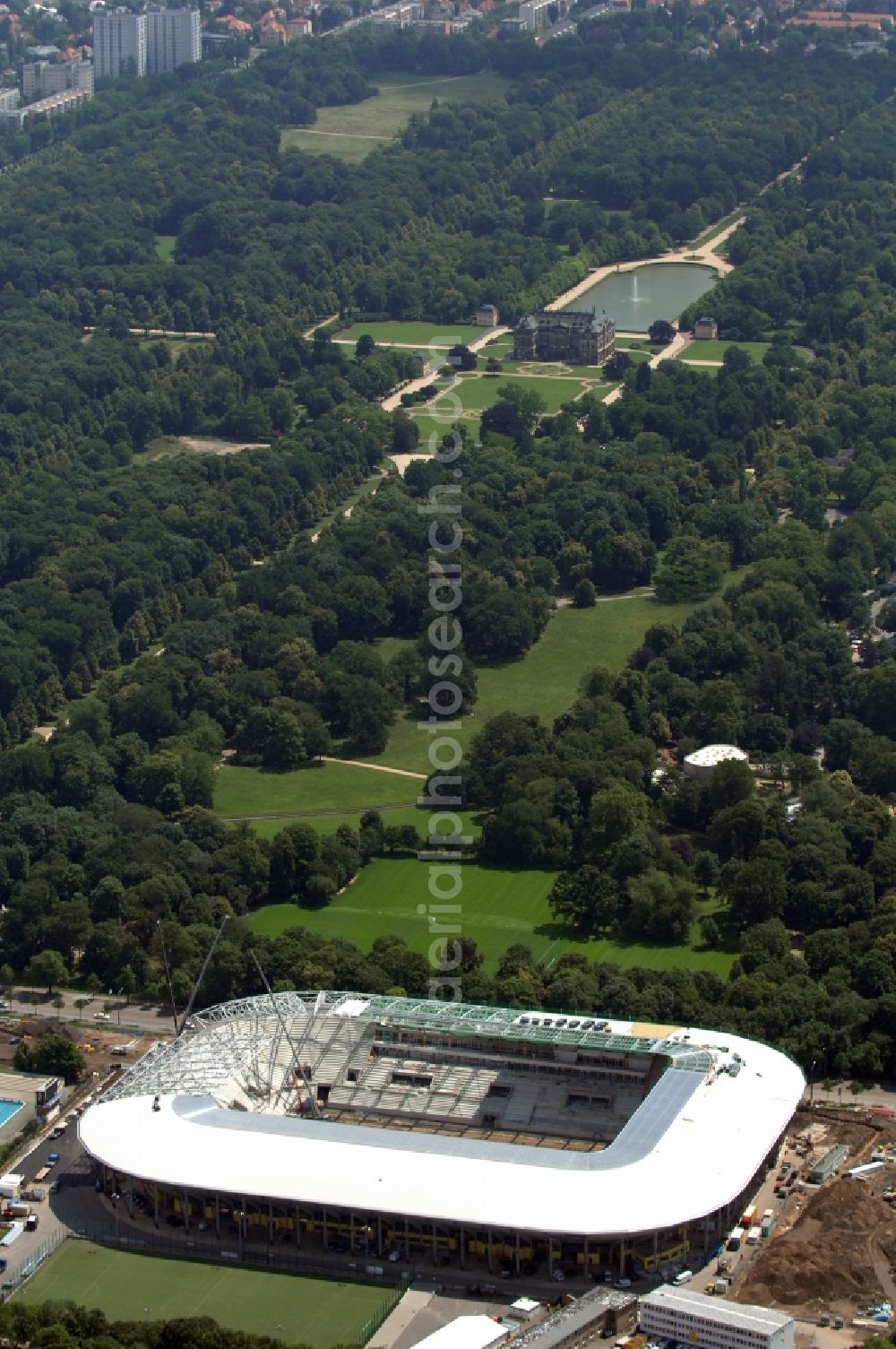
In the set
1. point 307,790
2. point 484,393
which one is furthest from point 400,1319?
point 484,393

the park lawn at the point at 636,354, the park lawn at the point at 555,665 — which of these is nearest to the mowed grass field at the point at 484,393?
the park lawn at the point at 636,354

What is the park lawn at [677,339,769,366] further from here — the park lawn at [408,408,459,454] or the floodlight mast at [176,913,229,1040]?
the floodlight mast at [176,913,229,1040]

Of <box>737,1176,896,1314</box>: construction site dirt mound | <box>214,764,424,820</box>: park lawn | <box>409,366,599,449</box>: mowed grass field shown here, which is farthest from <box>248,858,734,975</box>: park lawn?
<box>409,366,599,449</box>: mowed grass field

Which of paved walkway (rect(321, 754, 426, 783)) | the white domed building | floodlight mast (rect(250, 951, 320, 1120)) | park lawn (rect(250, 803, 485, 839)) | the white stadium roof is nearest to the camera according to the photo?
the white stadium roof

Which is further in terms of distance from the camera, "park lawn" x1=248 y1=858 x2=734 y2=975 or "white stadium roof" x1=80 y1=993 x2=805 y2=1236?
"park lawn" x1=248 y1=858 x2=734 y2=975

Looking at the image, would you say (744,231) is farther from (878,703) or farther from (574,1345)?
(574,1345)

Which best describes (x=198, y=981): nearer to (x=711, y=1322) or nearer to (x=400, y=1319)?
(x=400, y=1319)

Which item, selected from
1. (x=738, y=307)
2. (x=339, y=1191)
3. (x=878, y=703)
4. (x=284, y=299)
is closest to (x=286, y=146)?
(x=284, y=299)
